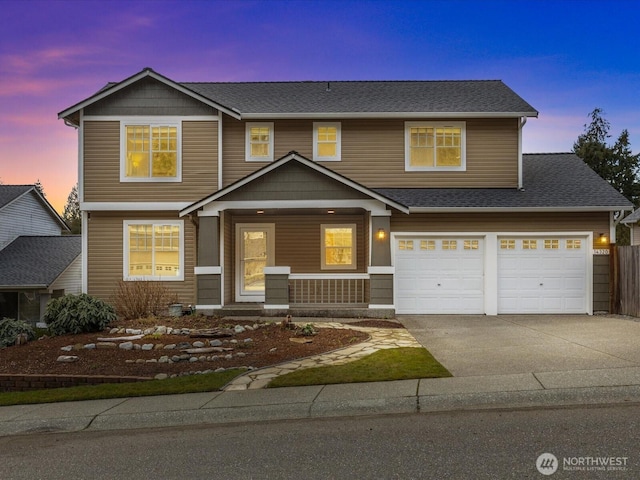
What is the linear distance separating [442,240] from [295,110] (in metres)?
6.31

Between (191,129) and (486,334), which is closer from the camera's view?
(486,334)

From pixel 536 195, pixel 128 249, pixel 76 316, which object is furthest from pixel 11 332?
pixel 536 195

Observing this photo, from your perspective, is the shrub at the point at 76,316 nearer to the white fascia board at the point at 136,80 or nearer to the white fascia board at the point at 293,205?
the white fascia board at the point at 293,205

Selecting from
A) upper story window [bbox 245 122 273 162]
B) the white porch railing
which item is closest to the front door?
the white porch railing

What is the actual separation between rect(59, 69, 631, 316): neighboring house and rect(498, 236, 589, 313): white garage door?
4 centimetres

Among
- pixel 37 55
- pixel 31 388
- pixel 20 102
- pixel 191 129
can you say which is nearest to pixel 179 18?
pixel 37 55

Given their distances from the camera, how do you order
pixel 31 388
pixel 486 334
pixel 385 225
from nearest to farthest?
pixel 31 388, pixel 486 334, pixel 385 225

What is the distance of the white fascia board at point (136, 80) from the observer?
14.8 meters

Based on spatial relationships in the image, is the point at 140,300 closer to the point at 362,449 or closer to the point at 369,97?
the point at 369,97

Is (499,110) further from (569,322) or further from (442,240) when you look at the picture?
(569,322)

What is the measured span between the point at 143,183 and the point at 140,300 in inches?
151

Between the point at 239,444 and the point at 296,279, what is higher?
the point at 296,279

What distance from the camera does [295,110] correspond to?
15.7 metres

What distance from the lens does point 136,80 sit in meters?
15.1
